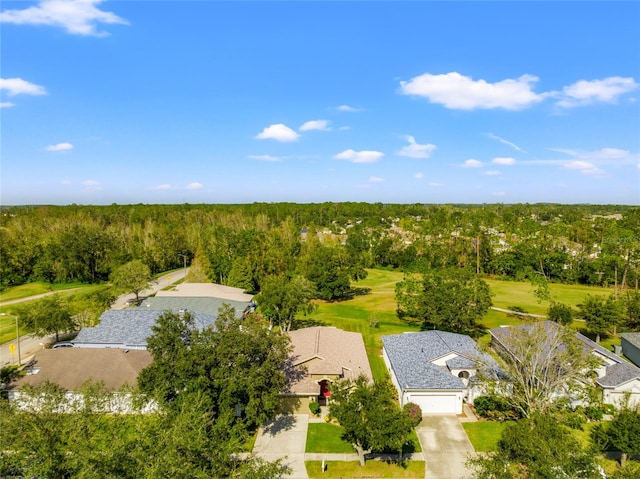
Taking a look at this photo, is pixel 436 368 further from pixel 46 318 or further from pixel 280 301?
pixel 46 318

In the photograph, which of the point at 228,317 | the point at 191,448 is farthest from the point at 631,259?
the point at 191,448

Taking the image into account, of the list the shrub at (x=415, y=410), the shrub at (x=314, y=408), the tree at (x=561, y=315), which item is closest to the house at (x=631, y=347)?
the tree at (x=561, y=315)

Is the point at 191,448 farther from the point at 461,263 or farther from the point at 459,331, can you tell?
the point at 461,263

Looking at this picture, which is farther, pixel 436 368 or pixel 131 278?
pixel 131 278

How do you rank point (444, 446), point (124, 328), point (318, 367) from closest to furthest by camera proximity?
point (444, 446), point (318, 367), point (124, 328)

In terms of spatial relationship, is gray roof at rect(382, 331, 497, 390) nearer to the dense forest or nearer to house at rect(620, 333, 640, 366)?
house at rect(620, 333, 640, 366)

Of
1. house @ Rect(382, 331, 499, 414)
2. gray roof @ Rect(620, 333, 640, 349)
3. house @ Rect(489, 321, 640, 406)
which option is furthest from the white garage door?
gray roof @ Rect(620, 333, 640, 349)

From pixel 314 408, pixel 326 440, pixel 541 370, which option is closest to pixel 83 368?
pixel 314 408
